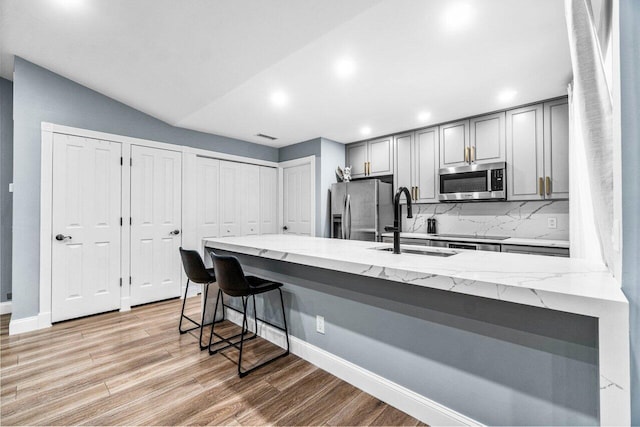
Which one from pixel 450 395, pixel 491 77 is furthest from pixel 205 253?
pixel 491 77

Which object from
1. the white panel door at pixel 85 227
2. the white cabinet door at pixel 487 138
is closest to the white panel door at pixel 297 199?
the white cabinet door at pixel 487 138

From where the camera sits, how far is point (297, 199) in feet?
16.5

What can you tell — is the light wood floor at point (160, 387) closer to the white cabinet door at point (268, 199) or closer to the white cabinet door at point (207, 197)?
the white cabinet door at point (207, 197)

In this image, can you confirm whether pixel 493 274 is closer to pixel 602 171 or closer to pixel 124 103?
pixel 602 171

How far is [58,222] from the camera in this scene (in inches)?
122

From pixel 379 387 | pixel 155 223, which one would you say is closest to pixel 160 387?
pixel 379 387

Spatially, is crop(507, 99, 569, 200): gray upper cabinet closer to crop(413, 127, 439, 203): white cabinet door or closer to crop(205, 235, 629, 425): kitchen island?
crop(413, 127, 439, 203): white cabinet door

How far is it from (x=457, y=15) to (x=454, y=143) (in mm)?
2118

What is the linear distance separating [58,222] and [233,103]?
2.23 m

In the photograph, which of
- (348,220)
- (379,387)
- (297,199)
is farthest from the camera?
(297,199)

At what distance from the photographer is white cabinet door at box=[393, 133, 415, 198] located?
13.7 feet

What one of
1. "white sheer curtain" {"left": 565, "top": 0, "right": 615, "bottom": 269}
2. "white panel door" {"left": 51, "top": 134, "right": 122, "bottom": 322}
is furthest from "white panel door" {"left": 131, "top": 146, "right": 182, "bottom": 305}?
"white sheer curtain" {"left": 565, "top": 0, "right": 615, "bottom": 269}

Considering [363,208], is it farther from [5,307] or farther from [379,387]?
[5,307]

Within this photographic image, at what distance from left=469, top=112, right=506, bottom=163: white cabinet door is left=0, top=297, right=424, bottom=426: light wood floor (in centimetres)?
298
